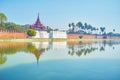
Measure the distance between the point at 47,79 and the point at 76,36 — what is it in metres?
30.6

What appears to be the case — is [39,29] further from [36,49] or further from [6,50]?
[6,50]

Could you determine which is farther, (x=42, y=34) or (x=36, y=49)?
(x=42, y=34)

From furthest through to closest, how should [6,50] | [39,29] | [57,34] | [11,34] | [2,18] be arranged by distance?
[57,34] → [39,29] → [2,18] → [11,34] → [6,50]

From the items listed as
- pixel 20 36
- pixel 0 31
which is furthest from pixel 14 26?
pixel 0 31

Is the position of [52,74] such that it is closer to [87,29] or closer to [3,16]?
[3,16]

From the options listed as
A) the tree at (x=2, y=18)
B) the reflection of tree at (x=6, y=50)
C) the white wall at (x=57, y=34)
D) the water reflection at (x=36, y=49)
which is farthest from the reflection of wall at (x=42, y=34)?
the reflection of tree at (x=6, y=50)

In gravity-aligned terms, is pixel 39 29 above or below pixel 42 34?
above

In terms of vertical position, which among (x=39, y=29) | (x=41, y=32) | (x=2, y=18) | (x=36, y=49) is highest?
(x=2, y=18)

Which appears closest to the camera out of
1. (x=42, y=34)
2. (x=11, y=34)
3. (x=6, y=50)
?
(x=6, y=50)

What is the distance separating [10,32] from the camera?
20547 millimetres

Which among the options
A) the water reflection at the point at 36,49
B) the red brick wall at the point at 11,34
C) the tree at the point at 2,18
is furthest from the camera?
the tree at the point at 2,18

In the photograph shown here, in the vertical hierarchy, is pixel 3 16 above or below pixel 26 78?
above

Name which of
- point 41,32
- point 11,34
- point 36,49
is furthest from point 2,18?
point 36,49

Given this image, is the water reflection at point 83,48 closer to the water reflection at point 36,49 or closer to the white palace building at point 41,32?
the water reflection at point 36,49
